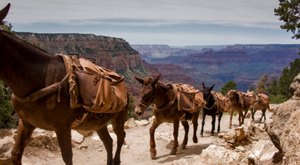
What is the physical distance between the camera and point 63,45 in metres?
114

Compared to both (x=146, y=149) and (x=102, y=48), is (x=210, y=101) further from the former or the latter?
(x=102, y=48)

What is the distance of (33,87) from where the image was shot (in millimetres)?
4805

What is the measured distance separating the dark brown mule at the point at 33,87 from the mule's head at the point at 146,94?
4395 millimetres

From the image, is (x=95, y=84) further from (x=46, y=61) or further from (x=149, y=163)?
(x=149, y=163)

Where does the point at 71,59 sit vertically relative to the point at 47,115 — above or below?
above

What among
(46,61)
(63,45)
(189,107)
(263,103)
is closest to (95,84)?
(46,61)

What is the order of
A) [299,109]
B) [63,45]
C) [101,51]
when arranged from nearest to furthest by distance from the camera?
[299,109], [63,45], [101,51]

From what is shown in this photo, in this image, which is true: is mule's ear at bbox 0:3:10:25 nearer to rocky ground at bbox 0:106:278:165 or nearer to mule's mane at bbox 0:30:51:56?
mule's mane at bbox 0:30:51:56

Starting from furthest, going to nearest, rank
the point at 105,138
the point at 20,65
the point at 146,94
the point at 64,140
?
the point at 146,94, the point at 105,138, the point at 64,140, the point at 20,65

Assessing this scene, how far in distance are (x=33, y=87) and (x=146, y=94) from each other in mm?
5063

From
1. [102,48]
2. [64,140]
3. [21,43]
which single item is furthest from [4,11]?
[102,48]

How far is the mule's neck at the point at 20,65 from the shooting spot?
15.2 feet

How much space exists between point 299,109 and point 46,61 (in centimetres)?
312

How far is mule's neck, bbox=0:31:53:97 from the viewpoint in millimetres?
4629
